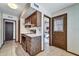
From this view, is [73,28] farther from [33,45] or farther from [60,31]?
[33,45]

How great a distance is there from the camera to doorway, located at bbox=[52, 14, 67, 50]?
3.11m

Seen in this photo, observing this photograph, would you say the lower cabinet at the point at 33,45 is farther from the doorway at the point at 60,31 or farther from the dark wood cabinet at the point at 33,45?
the doorway at the point at 60,31

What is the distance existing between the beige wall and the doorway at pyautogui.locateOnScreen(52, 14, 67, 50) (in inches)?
9.4

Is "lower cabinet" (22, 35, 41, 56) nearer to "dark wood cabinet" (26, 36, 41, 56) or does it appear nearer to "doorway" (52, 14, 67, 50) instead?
"dark wood cabinet" (26, 36, 41, 56)

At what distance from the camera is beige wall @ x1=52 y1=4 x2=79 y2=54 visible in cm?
246

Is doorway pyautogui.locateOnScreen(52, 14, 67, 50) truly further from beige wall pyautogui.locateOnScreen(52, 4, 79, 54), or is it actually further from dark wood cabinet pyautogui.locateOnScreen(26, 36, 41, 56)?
dark wood cabinet pyautogui.locateOnScreen(26, 36, 41, 56)

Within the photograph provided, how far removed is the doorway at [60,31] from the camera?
3111 mm

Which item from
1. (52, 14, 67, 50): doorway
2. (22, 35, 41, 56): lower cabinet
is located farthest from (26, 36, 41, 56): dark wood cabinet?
(52, 14, 67, 50): doorway

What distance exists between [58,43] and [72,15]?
1.46 metres

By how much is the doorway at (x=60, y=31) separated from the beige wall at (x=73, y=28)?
0.24m

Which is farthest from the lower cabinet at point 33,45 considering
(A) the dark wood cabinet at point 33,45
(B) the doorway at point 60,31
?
(B) the doorway at point 60,31

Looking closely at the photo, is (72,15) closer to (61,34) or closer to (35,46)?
(61,34)

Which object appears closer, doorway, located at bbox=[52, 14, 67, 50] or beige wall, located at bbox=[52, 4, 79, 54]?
beige wall, located at bbox=[52, 4, 79, 54]

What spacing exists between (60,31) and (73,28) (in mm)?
810
